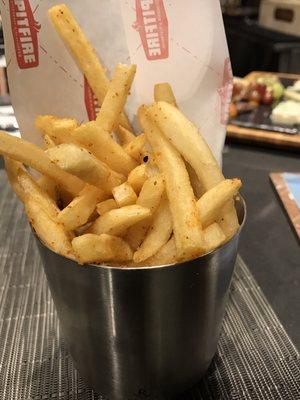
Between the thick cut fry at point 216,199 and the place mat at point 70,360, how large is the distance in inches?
12.6

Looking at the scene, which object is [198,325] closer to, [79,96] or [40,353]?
[40,353]

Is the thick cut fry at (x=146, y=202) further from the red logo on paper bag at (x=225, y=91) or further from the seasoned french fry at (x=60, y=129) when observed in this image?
the red logo on paper bag at (x=225, y=91)

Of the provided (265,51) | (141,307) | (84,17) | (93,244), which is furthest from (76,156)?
(265,51)

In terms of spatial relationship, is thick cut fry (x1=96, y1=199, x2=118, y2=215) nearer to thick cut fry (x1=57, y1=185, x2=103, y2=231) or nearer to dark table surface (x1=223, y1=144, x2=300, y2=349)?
thick cut fry (x1=57, y1=185, x2=103, y2=231)

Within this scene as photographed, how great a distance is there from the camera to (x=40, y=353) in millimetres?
837

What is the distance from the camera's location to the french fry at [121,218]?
1.97 feet

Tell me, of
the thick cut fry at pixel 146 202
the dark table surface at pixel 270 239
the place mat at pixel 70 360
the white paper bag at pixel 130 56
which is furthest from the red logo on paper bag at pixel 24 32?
the dark table surface at pixel 270 239

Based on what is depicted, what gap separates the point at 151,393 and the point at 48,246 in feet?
0.99

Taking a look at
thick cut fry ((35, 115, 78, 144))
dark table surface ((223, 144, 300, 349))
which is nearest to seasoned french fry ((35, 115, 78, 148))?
thick cut fry ((35, 115, 78, 144))

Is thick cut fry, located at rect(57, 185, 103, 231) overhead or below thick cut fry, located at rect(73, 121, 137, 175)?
below

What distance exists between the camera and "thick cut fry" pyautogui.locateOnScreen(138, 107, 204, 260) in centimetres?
60

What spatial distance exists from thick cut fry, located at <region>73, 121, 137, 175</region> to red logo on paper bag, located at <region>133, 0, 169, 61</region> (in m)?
0.26

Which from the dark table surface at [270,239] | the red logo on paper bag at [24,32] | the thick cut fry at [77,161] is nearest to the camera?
the thick cut fry at [77,161]

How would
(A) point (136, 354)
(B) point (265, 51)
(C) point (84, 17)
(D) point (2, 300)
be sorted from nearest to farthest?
(A) point (136, 354)
(C) point (84, 17)
(D) point (2, 300)
(B) point (265, 51)
